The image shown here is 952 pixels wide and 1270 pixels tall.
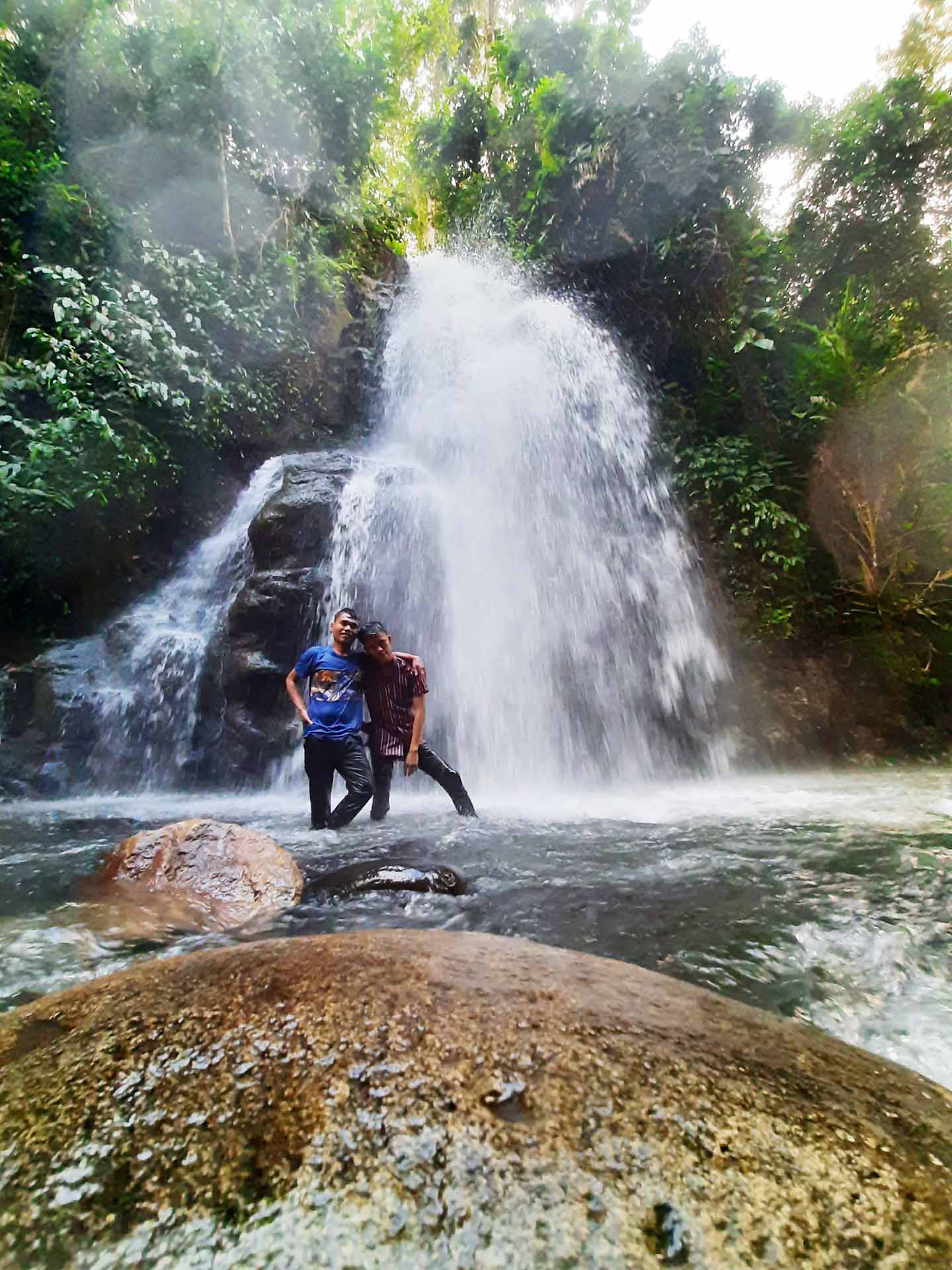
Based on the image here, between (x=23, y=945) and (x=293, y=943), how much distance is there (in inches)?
59.8

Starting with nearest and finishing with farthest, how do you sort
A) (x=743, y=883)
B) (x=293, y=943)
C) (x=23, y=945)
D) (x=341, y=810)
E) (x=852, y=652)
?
(x=293, y=943) → (x=23, y=945) → (x=743, y=883) → (x=341, y=810) → (x=852, y=652)

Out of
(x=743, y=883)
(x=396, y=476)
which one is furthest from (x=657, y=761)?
(x=396, y=476)

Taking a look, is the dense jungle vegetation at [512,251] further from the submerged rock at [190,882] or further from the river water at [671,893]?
the submerged rock at [190,882]

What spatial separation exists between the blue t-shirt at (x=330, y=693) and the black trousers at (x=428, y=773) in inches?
21.8

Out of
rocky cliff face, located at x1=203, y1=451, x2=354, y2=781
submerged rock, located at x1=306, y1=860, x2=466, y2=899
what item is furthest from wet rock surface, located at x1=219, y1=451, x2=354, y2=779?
submerged rock, located at x1=306, y1=860, x2=466, y2=899

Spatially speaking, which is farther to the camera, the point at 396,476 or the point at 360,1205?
the point at 396,476

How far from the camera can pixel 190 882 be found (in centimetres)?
347

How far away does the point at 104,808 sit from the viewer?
675cm

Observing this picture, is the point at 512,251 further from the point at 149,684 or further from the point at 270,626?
the point at 149,684

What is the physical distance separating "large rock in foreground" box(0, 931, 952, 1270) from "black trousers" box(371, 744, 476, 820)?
3589 millimetres

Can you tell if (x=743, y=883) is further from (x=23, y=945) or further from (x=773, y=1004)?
(x=23, y=945)

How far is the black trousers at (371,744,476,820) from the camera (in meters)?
5.46

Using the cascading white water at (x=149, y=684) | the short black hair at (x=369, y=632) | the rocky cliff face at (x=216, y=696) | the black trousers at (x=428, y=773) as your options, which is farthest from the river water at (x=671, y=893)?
the short black hair at (x=369, y=632)

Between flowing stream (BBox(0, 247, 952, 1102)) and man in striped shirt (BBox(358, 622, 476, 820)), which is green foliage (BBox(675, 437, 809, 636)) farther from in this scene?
man in striped shirt (BBox(358, 622, 476, 820))
